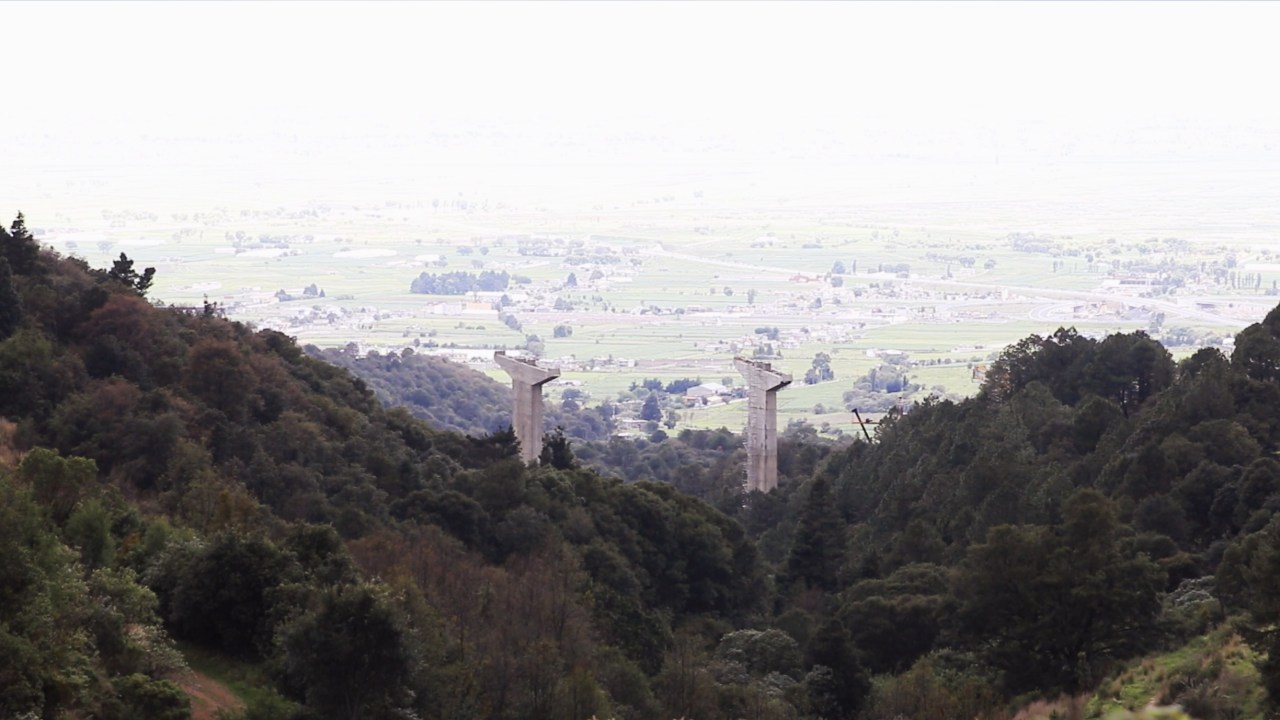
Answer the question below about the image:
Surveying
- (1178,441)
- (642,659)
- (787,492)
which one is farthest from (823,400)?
(642,659)

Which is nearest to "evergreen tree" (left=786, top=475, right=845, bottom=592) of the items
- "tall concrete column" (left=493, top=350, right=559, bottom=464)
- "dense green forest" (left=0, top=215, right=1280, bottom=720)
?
"dense green forest" (left=0, top=215, right=1280, bottom=720)

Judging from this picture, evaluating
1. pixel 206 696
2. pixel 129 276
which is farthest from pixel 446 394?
pixel 206 696

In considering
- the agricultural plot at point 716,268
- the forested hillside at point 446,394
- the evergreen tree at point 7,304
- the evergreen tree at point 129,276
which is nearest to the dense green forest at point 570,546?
the evergreen tree at point 7,304

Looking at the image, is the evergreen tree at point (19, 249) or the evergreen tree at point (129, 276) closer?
the evergreen tree at point (19, 249)

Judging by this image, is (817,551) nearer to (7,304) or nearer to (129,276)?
(7,304)

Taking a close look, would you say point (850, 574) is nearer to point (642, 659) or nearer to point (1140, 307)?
point (642, 659)

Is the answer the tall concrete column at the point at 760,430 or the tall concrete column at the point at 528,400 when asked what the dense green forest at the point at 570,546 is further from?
the tall concrete column at the point at 528,400
